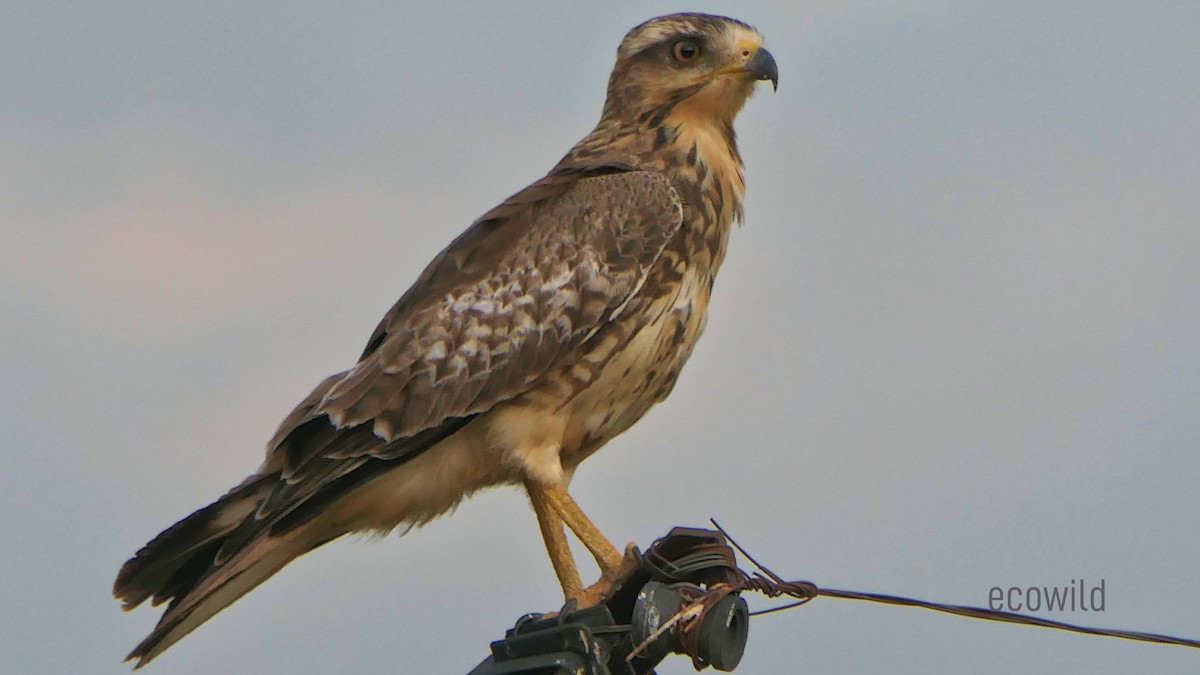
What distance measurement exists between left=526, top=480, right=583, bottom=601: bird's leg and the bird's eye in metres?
2.31

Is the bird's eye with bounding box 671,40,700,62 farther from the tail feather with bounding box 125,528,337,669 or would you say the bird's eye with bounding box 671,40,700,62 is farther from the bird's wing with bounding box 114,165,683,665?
the tail feather with bounding box 125,528,337,669

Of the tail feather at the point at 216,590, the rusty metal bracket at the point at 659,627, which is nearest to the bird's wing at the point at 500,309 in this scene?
the tail feather at the point at 216,590

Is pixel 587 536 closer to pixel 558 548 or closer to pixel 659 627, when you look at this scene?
pixel 558 548

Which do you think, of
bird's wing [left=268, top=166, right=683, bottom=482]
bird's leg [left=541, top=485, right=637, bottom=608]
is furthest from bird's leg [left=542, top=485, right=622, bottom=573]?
bird's wing [left=268, top=166, right=683, bottom=482]

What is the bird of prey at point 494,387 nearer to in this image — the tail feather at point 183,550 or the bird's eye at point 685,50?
the tail feather at point 183,550

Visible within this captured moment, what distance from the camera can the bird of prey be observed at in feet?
23.0

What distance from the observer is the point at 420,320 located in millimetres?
7547

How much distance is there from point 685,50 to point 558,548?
2.57 metres

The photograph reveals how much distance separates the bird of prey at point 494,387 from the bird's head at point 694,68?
0.50 metres

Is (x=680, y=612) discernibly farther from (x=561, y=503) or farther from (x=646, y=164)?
(x=646, y=164)

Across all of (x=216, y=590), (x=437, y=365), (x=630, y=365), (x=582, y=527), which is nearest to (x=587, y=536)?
(x=582, y=527)

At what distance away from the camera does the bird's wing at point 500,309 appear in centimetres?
718

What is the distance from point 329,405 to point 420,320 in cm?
61

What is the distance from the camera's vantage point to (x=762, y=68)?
802 centimetres
